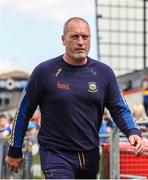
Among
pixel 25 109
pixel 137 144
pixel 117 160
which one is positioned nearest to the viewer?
pixel 137 144

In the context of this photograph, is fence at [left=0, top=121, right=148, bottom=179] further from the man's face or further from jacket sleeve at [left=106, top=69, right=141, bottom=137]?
the man's face

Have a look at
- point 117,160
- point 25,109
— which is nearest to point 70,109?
point 25,109

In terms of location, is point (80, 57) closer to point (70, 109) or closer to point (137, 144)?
point (70, 109)

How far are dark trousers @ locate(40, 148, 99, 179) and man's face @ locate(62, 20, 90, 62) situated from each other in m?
0.75

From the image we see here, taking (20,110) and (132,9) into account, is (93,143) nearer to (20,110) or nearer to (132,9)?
(20,110)

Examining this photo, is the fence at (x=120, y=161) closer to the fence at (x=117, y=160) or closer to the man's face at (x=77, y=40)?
the fence at (x=117, y=160)

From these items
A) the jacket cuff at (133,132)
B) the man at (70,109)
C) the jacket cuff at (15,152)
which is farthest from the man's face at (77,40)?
the jacket cuff at (15,152)

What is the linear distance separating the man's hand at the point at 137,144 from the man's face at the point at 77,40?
2.38 ft

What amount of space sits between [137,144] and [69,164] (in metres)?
0.55

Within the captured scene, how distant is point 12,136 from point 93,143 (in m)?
0.65

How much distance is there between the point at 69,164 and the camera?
17.2 feet

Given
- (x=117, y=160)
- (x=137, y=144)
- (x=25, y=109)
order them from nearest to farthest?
1. (x=137, y=144)
2. (x=25, y=109)
3. (x=117, y=160)

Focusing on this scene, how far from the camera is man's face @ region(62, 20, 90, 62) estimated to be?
525 cm

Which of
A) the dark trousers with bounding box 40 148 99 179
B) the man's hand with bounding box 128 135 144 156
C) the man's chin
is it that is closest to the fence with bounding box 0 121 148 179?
the dark trousers with bounding box 40 148 99 179
